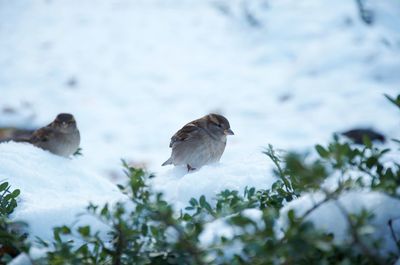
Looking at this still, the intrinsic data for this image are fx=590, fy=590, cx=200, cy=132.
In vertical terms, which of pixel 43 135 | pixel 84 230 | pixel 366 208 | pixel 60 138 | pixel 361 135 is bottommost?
pixel 361 135

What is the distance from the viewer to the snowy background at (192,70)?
24.5 ft

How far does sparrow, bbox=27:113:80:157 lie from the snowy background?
0.76 meters

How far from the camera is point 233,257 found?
4.82ft

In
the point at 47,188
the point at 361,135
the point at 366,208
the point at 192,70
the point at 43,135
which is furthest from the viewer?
the point at 192,70

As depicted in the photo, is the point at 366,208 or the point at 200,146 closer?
the point at 366,208

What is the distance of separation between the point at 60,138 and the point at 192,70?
16.0 ft

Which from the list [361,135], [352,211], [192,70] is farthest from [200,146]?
[192,70]

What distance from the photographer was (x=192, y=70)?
9445 mm

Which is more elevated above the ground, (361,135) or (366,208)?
(366,208)

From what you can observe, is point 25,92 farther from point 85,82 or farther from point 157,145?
point 157,145

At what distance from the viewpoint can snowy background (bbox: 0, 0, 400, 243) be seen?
24.5 ft

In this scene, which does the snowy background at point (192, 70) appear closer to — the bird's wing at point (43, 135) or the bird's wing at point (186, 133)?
the bird's wing at point (43, 135)

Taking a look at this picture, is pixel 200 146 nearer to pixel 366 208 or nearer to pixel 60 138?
pixel 60 138

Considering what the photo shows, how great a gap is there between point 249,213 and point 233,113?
6.35m
